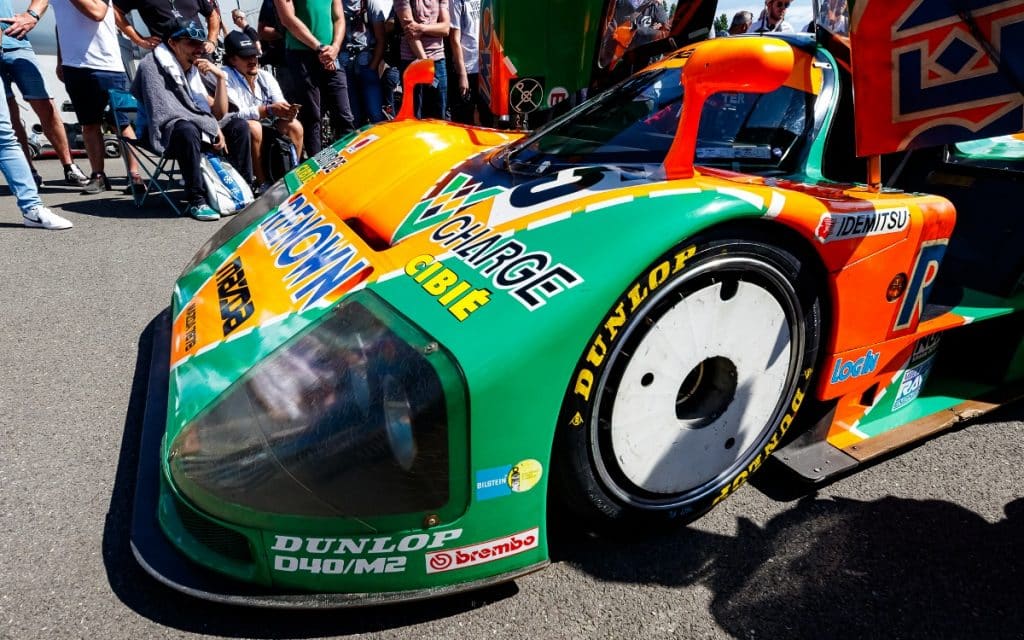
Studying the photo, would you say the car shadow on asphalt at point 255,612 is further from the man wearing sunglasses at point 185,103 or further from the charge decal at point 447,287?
the man wearing sunglasses at point 185,103

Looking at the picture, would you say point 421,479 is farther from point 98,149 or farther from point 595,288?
point 98,149

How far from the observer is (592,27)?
2.92m

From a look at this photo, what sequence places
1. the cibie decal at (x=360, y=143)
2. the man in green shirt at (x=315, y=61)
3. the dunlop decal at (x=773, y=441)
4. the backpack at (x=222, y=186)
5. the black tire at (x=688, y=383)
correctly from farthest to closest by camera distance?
the man in green shirt at (x=315, y=61), the backpack at (x=222, y=186), the cibie decal at (x=360, y=143), the dunlop decal at (x=773, y=441), the black tire at (x=688, y=383)

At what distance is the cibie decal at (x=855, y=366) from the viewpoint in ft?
5.55

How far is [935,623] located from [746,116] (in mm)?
1401

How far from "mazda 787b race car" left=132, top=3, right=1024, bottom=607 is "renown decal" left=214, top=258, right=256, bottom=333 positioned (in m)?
0.01

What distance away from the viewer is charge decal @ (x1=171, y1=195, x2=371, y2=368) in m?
1.50

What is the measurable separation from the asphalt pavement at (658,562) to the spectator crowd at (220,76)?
2861mm

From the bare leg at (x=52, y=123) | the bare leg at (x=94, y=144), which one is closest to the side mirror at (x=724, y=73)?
the bare leg at (x=94, y=144)

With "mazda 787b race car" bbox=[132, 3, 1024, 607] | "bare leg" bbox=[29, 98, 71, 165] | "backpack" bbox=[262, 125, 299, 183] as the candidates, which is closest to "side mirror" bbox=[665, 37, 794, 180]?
"mazda 787b race car" bbox=[132, 3, 1024, 607]

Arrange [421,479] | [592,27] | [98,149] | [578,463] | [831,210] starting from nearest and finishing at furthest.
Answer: [421,479]
[578,463]
[831,210]
[592,27]
[98,149]

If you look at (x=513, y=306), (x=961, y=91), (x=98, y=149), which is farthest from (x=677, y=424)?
(x=98, y=149)

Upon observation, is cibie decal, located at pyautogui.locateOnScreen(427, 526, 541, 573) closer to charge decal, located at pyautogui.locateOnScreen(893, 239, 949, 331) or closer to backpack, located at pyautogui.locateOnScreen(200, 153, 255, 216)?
charge decal, located at pyautogui.locateOnScreen(893, 239, 949, 331)

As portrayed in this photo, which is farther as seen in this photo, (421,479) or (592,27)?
(592,27)
